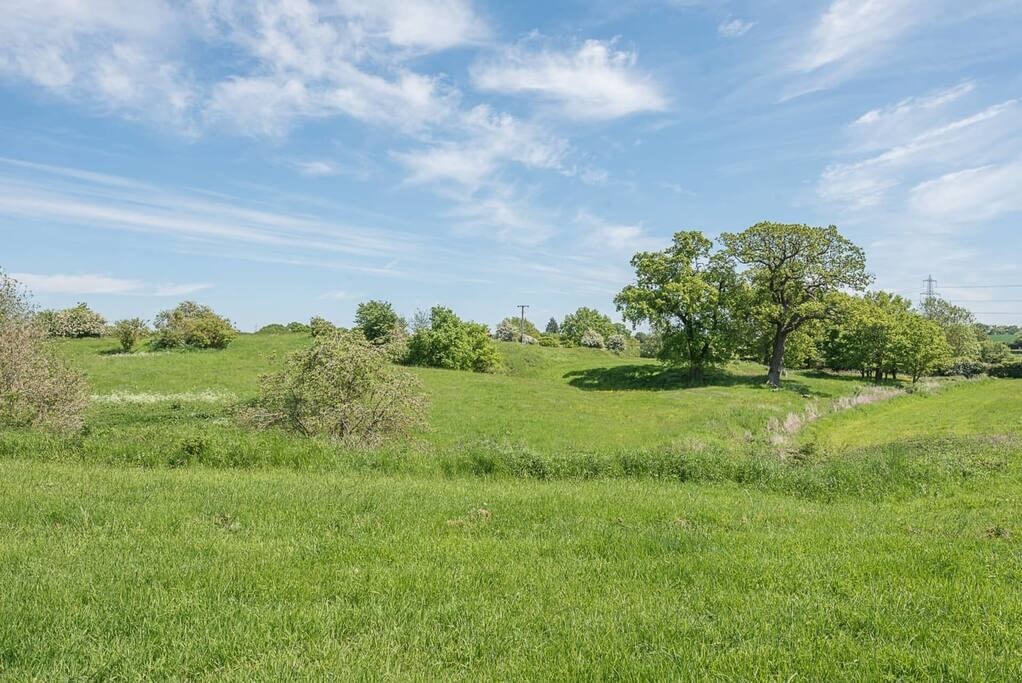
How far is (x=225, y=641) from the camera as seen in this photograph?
477 centimetres

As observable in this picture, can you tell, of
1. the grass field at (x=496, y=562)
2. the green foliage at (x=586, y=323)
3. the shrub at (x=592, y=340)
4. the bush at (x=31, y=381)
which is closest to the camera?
A: the grass field at (x=496, y=562)

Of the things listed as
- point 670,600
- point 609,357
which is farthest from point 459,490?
point 609,357

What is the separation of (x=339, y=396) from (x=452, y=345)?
45246 millimetres

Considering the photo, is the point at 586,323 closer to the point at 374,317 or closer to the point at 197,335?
the point at 374,317

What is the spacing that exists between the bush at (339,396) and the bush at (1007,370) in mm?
89779

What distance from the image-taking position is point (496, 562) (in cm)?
678

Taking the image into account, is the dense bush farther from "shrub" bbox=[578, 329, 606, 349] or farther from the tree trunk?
"shrub" bbox=[578, 329, 606, 349]

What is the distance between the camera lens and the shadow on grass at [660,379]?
48.5 m

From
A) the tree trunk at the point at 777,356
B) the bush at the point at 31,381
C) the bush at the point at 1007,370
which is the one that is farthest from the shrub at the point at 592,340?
the bush at the point at 31,381

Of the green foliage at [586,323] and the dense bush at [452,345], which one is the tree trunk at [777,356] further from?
the green foliage at [586,323]

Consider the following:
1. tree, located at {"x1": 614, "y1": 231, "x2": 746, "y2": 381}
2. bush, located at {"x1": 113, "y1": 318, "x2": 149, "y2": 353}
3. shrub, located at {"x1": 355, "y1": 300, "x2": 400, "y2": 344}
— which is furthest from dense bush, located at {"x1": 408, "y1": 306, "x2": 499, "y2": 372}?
bush, located at {"x1": 113, "y1": 318, "x2": 149, "y2": 353}

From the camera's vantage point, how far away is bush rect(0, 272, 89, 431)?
682 inches

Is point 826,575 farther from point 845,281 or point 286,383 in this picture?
point 845,281

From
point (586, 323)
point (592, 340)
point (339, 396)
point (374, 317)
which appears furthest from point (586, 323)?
point (339, 396)
